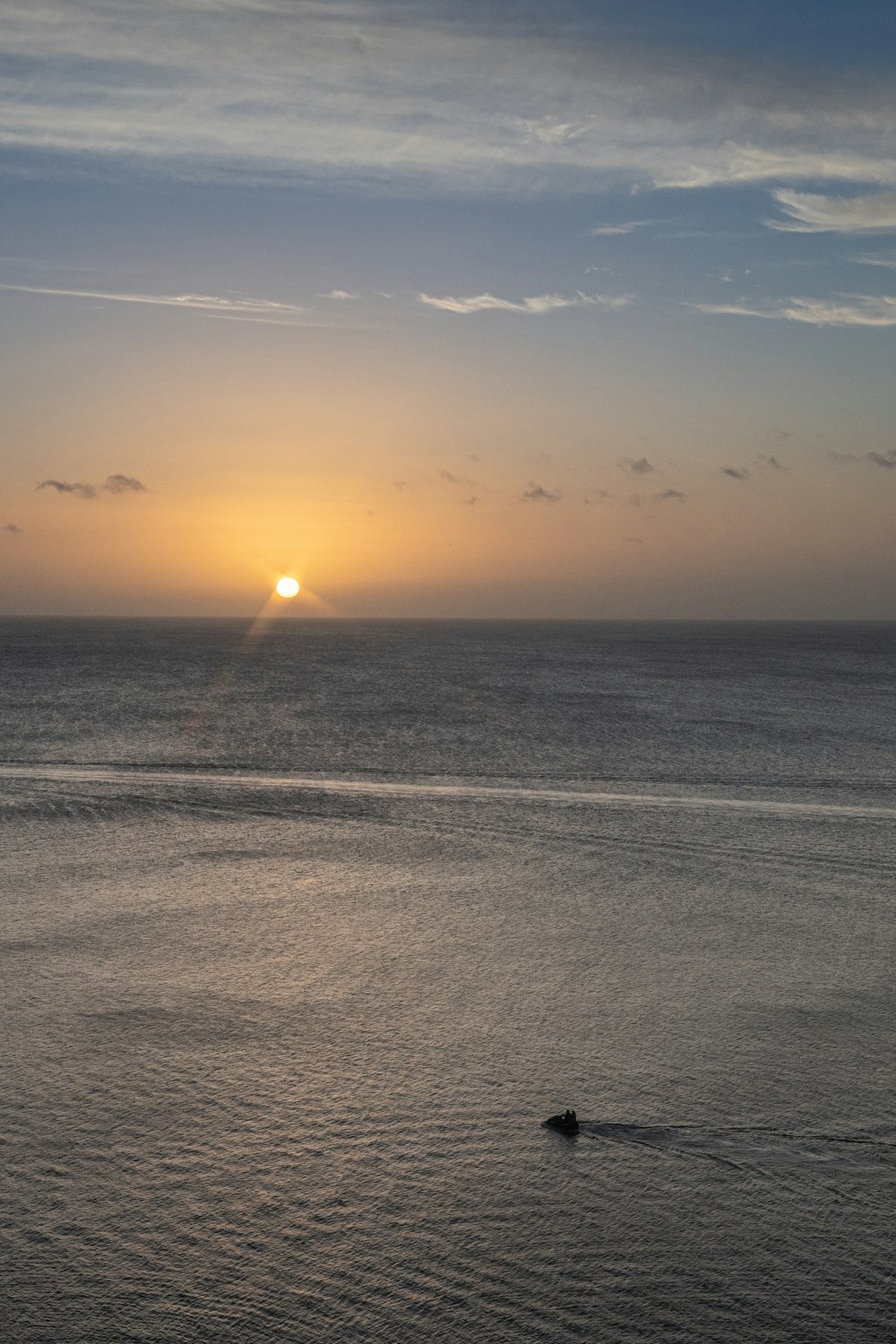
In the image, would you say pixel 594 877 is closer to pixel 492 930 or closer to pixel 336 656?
pixel 492 930

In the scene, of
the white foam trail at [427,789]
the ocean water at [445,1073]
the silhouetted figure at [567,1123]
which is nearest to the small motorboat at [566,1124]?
the silhouetted figure at [567,1123]

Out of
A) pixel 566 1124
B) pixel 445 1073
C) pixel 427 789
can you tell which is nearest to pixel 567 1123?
pixel 566 1124

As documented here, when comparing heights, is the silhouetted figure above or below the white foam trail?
above

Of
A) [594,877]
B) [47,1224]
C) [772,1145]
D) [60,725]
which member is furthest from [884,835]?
[60,725]

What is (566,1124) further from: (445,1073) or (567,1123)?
(445,1073)

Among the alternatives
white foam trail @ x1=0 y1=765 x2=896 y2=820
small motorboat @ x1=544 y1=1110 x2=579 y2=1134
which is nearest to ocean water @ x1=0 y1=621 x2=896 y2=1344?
small motorboat @ x1=544 y1=1110 x2=579 y2=1134

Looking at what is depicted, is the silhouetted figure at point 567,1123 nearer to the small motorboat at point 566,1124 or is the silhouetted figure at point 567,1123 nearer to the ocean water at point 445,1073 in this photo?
the small motorboat at point 566,1124

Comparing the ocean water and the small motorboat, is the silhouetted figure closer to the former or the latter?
the small motorboat
